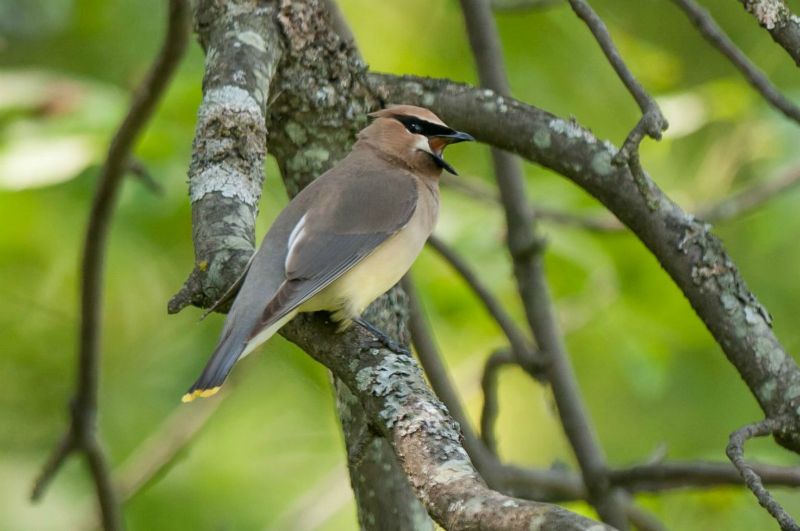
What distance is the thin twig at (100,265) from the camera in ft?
17.3

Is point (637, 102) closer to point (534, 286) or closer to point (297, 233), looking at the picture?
point (297, 233)

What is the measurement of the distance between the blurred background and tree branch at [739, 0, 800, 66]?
8.06 feet

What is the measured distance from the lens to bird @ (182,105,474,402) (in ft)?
12.6

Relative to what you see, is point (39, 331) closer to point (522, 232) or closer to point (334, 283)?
point (522, 232)

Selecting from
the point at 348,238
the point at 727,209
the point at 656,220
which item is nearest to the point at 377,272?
the point at 348,238

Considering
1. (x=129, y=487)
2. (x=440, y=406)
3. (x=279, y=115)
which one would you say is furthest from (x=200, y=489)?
(x=440, y=406)

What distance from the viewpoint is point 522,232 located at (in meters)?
5.89

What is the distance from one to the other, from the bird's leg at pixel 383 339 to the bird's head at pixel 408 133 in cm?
83

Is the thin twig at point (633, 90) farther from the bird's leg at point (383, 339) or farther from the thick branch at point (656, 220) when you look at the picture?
the bird's leg at point (383, 339)

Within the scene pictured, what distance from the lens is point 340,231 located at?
4492 millimetres

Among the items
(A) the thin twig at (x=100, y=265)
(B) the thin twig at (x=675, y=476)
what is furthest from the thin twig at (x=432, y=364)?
(A) the thin twig at (x=100, y=265)

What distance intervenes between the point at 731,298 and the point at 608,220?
2.26m

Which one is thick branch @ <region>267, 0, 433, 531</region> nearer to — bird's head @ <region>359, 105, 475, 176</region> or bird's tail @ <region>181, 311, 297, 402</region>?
bird's head @ <region>359, 105, 475, 176</region>

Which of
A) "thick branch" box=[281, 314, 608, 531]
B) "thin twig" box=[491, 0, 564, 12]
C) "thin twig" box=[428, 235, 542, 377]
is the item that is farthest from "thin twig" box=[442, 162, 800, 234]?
"thick branch" box=[281, 314, 608, 531]
